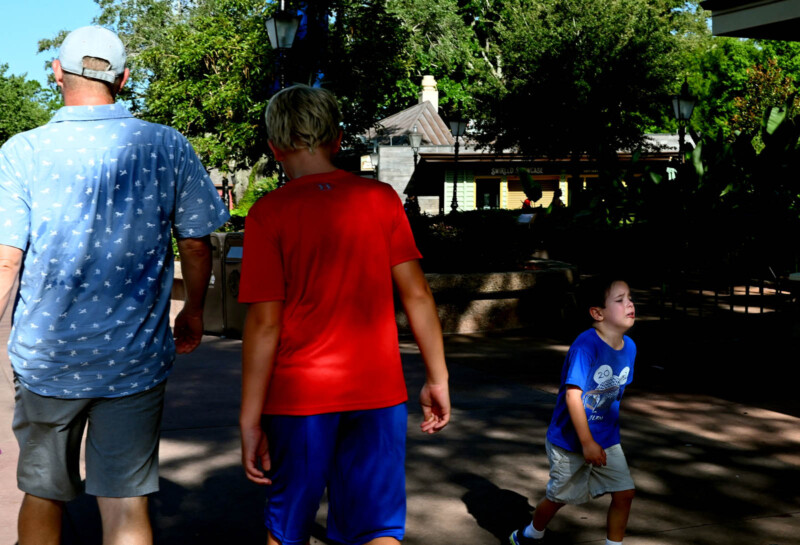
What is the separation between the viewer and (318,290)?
8.47 ft

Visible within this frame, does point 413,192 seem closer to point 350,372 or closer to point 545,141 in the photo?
point 545,141

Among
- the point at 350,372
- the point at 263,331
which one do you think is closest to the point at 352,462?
the point at 350,372

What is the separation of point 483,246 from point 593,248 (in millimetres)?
6818

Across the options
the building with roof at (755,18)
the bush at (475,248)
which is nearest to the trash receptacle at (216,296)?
the bush at (475,248)

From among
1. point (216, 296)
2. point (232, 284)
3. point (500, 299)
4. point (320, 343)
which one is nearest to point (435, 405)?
point (320, 343)

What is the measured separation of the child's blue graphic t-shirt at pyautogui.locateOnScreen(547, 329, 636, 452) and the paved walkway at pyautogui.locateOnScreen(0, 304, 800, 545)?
557mm

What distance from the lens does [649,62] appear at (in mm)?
31359

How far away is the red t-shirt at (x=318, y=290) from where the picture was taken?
256 cm

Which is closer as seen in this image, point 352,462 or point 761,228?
point 352,462

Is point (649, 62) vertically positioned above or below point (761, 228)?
above

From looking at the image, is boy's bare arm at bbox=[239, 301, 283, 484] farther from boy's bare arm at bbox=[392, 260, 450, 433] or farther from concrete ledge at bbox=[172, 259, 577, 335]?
concrete ledge at bbox=[172, 259, 577, 335]

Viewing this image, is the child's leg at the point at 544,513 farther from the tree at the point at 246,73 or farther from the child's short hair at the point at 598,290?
the tree at the point at 246,73

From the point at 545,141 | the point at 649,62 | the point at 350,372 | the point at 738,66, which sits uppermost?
the point at 738,66

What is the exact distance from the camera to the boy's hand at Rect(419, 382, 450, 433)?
2.79 meters
